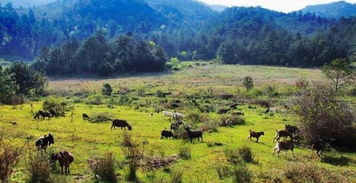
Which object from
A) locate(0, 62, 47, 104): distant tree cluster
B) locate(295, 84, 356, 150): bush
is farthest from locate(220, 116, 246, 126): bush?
locate(0, 62, 47, 104): distant tree cluster

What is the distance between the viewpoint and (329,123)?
3038 centimetres


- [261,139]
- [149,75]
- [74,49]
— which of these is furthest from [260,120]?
[74,49]

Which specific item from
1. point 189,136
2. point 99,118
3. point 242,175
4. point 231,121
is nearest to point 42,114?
point 99,118

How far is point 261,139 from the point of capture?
32938mm

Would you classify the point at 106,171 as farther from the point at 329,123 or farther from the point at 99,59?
the point at 99,59

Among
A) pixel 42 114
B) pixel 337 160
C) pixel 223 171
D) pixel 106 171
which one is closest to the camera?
pixel 106 171

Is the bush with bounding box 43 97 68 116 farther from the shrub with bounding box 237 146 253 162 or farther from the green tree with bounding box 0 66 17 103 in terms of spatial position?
the shrub with bounding box 237 146 253 162

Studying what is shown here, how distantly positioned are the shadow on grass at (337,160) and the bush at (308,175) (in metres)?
4.21

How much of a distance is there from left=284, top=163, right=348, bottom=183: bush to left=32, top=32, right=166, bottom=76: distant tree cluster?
10390cm

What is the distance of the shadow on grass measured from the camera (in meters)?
25.6

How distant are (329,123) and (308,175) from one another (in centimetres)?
1132

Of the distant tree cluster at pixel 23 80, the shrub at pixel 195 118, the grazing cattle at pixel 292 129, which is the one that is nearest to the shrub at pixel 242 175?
the grazing cattle at pixel 292 129

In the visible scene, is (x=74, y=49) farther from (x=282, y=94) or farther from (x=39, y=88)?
(x=282, y=94)

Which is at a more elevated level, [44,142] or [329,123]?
[329,123]
